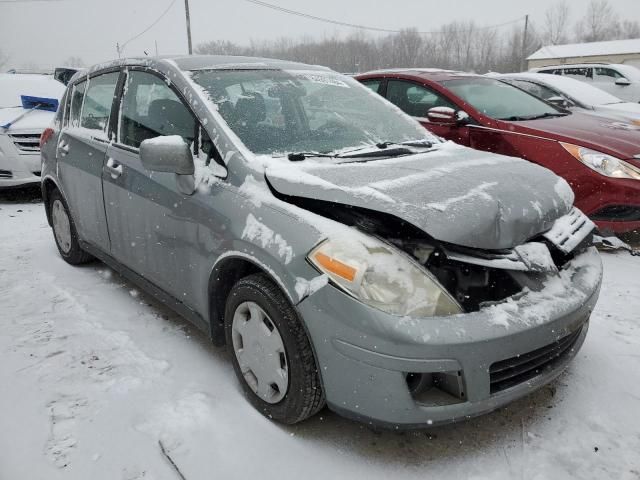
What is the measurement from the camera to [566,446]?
2070 millimetres

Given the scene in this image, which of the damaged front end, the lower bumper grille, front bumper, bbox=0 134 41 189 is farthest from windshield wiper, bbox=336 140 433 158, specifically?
front bumper, bbox=0 134 41 189

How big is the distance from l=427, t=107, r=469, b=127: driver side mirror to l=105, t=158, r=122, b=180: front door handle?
276 cm

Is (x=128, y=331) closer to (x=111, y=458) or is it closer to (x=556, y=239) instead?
(x=111, y=458)

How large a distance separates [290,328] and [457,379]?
25.7 inches

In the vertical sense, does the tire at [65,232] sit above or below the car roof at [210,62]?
below

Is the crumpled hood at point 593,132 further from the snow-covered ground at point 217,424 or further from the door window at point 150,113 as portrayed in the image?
the door window at point 150,113

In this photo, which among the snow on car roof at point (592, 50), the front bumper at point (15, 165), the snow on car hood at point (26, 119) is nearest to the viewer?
the front bumper at point (15, 165)

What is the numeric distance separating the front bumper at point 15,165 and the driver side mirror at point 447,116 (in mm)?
5028

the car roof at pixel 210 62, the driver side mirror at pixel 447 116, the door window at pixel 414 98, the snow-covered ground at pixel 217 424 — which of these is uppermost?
the car roof at pixel 210 62

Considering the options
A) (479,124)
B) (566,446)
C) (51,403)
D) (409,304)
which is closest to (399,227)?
(409,304)

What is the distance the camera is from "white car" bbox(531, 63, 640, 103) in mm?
12352

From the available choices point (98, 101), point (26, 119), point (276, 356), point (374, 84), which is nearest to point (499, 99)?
point (374, 84)

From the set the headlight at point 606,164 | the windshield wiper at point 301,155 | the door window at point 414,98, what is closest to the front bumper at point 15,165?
the door window at point 414,98

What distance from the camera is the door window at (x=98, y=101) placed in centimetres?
336
